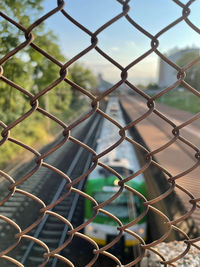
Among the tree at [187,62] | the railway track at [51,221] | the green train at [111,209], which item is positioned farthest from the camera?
the railway track at [51,221]

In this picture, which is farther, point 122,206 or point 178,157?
point 178,157

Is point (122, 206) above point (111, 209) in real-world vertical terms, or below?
above

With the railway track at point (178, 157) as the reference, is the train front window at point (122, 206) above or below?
below

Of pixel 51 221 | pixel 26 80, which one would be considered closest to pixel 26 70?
pixel 26 80

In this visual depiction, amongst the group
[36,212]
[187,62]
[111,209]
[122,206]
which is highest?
[122,206]

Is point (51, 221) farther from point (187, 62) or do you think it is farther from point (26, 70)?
point (187, 62)

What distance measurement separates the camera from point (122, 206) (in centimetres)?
491

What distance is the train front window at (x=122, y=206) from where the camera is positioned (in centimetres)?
486

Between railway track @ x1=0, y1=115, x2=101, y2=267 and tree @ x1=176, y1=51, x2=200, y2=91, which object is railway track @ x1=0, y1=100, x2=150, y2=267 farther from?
tree @ x1=176, y1=51, x2=200, y2=91

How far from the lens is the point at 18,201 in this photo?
716cm

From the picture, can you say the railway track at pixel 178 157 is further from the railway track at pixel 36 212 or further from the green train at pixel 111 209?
the railway track at pixel 36 212

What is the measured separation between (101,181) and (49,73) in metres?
4.26

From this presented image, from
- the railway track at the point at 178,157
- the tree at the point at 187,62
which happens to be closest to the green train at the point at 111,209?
the railway track at the point at 178,157

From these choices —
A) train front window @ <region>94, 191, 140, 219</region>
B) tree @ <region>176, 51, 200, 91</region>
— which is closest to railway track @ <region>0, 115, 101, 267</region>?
train front window @ <region>94, 191, 140, 219</region>
